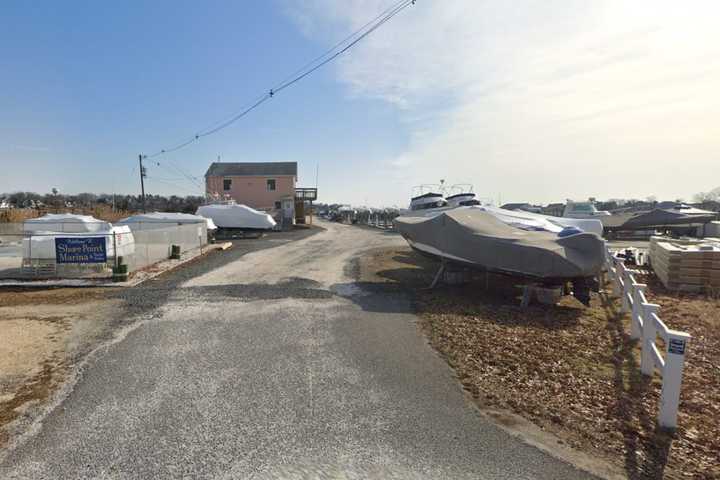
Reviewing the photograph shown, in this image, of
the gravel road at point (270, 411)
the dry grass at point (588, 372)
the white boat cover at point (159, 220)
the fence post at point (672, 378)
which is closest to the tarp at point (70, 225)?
the white boat cover at point (159, 220)

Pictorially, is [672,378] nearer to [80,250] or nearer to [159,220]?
[80,250]

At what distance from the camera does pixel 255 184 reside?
50875 mm

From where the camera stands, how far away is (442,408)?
4398 mm

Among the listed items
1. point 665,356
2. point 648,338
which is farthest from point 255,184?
point 665,356

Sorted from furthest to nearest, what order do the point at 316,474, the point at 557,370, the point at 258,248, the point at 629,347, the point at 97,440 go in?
the point at 258,248
the point at 629,347
the point at 557,370
the point at 97,440
the point at 316,474

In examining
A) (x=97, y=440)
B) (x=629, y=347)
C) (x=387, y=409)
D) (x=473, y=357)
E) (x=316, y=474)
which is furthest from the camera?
(x=629, y=347)

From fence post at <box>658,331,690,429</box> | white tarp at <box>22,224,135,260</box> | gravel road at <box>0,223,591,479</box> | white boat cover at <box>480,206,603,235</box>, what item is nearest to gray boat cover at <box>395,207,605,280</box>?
white boat cover at <box>480,206,603,235</box>

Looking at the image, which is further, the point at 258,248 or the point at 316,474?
the point at 258,248

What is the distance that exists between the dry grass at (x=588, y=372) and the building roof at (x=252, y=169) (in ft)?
145

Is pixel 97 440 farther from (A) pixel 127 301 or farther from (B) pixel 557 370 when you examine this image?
(A) pixel 127 301

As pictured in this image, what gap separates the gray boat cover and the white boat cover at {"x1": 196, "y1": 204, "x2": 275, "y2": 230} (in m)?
21.4

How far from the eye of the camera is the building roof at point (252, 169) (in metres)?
51.1

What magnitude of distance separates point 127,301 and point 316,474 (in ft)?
27.5

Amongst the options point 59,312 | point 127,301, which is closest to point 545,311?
point 127,301
